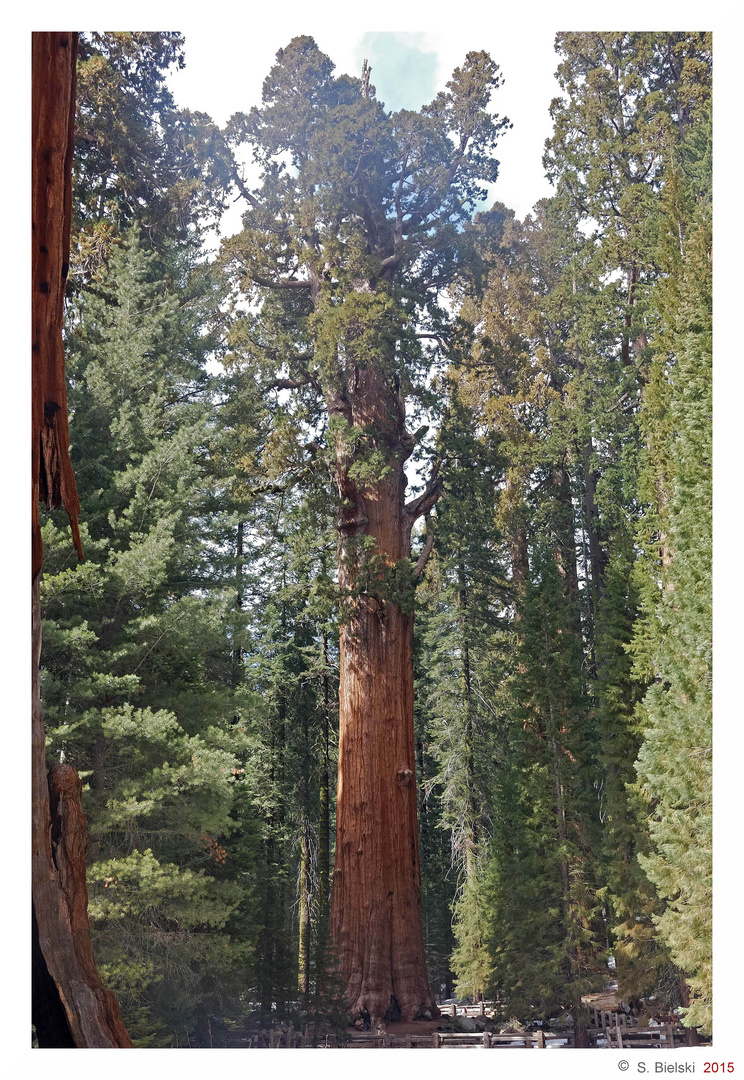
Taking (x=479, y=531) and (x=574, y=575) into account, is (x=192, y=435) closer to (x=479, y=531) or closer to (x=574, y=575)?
(x=479, y=531)

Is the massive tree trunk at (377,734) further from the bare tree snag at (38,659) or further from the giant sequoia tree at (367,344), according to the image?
the bare tree snag at (38,659)

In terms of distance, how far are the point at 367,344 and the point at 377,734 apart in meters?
3.56

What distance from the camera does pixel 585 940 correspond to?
846 centimetres

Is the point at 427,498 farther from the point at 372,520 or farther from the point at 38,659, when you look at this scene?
the point at 38,659

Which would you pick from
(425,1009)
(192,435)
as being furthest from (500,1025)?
(192,435)

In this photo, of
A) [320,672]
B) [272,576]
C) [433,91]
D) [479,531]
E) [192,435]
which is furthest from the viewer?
[320,672]

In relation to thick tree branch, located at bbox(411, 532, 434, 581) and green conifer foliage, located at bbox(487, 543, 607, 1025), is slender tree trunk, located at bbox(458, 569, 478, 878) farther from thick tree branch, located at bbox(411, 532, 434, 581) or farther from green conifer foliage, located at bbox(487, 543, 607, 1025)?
thick tree branch, located at bbox(411, 532, 434, 581)

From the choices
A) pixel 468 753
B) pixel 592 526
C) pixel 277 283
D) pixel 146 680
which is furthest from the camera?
pixel 468 753

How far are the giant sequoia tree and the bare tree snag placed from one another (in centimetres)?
555

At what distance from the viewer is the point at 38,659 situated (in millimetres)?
A: 2980

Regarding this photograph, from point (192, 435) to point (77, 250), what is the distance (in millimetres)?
2770

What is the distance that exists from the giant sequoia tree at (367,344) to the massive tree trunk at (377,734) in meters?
0.01

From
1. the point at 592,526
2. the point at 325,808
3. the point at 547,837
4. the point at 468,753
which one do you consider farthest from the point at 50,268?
the point at 325,808

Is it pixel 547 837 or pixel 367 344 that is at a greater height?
pixel 367 344
